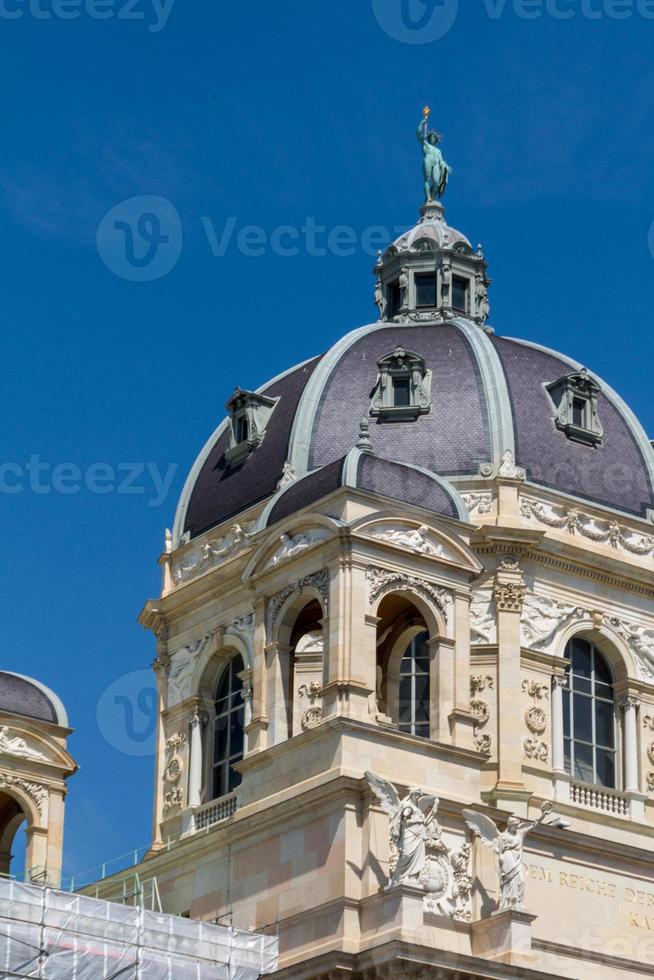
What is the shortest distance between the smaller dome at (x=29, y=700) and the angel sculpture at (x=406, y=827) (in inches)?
668

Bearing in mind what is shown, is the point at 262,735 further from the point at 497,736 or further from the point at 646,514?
the point at 646,514

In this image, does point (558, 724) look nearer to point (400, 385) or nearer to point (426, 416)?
point (426, 416)

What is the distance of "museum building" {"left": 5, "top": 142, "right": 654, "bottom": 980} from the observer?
54.0m

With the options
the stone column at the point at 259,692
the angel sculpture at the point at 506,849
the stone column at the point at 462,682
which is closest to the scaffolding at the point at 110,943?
the stone column at the point at 259,692

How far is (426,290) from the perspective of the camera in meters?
77.1

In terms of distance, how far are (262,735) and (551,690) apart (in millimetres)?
12078

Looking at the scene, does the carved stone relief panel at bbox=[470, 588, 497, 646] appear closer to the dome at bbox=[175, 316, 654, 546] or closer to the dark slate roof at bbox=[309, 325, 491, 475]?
the dome at bbox=[175, 316, 654, 546]

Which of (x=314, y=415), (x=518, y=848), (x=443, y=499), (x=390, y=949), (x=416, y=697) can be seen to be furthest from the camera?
(x=314, y=415)

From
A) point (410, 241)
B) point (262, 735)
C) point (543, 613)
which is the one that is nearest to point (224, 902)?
point (262, 735)

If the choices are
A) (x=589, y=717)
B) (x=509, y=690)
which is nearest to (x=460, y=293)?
(x=589, y=717)

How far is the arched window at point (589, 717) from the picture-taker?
221 ft

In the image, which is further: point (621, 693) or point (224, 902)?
point (621, 693)

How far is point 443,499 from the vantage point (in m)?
59.2

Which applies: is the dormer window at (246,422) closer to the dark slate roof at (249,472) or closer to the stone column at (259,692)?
the dark slate roof at (249,472)
